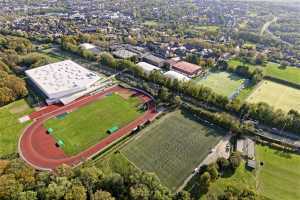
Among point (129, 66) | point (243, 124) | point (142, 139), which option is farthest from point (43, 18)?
point (243, 124)

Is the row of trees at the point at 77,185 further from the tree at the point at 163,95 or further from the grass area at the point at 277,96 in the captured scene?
the grass area at the point at 277,96

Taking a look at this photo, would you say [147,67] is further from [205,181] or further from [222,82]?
[205,181]

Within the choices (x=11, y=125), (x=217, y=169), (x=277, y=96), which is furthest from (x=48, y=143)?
(x=277, y=96)

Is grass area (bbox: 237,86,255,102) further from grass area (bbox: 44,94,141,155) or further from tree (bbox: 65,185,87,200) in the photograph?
tree (bbox: 65,185,87,200)

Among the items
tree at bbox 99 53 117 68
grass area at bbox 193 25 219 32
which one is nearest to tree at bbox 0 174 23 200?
tree at bbox 99 53 117 68

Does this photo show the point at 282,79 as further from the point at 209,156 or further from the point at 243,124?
the point at 209,156

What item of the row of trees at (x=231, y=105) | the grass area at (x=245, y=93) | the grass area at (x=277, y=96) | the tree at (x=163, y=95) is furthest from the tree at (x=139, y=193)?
the grass area at (x=277, y=96)
